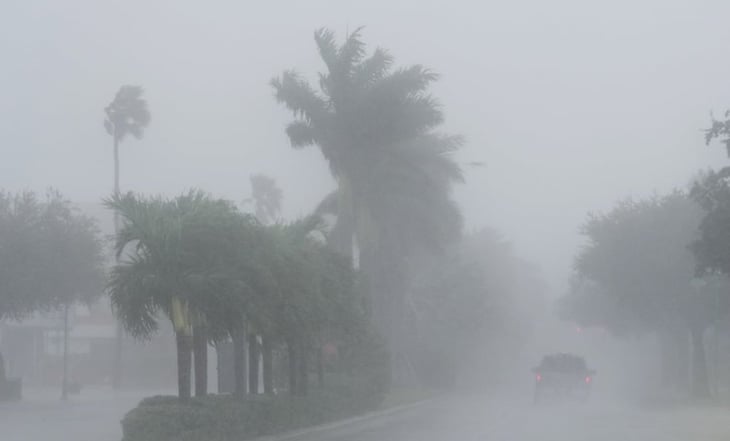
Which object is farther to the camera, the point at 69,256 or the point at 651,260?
the point at 651,260

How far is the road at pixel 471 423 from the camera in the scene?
28391mm

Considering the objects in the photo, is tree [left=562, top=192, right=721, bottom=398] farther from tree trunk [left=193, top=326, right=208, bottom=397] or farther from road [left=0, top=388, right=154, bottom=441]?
tree trunk [left=193, top=326, right=208, bottom=397]

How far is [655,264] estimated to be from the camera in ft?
183

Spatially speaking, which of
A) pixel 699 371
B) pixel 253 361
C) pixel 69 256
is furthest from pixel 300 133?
pixel 699 371

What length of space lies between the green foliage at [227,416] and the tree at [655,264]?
80.8 ft

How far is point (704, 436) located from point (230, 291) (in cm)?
1143

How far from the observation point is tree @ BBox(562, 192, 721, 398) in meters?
55.4

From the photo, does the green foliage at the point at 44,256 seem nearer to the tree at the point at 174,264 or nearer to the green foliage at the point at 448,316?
the green foliage at the point at 448,316

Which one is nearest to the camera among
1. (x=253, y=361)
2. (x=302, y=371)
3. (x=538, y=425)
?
(x=253, y=361)

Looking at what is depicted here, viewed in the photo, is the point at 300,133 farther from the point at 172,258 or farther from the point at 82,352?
the point at 82,352

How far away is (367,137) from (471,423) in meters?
15.4

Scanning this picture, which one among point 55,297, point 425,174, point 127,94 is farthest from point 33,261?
point 127,94

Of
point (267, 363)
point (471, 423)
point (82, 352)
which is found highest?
point (82, 352)

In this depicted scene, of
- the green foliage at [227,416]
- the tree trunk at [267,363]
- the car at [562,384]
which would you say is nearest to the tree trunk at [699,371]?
the car at [562,384]
